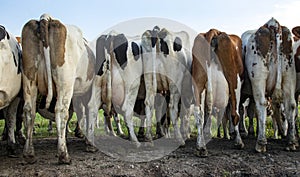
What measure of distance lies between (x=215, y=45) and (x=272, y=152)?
2.57 metres

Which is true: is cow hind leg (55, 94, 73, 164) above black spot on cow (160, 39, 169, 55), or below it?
below

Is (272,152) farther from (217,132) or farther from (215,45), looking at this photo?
(217,132)

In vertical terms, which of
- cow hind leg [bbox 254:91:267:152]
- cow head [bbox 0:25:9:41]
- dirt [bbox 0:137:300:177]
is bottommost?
dirt [bbox 0:137:300:177]

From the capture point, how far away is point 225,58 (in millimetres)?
8703

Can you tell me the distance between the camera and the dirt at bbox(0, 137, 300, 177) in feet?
23.0

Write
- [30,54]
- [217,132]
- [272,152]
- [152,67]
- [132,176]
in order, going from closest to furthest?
[132,176]
[30,54]
[272,152]
[152,67]
[217,132]

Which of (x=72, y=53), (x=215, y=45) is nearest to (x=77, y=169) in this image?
(x=72, y=53)

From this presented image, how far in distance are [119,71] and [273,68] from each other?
356 cm

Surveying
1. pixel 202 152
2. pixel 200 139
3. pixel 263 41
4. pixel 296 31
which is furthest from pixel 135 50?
pixel 296 31

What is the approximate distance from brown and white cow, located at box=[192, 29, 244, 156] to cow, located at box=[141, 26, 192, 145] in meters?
0.80

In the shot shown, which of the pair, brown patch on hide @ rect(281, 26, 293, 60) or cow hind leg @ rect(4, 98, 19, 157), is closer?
cow hind leg @ rect(4, 98, 19, 157)

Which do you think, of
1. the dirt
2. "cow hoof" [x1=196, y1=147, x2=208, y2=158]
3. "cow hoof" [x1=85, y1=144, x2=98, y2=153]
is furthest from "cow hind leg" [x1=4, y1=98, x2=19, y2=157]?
"cow hoof" [x1=196, y1=147, x2=208, y2=158]

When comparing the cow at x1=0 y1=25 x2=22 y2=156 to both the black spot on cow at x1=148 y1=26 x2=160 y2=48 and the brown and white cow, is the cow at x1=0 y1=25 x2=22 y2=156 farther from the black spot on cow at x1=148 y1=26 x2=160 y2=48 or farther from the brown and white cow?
the brown and white cow

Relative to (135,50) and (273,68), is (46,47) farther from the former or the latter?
(273,68)
